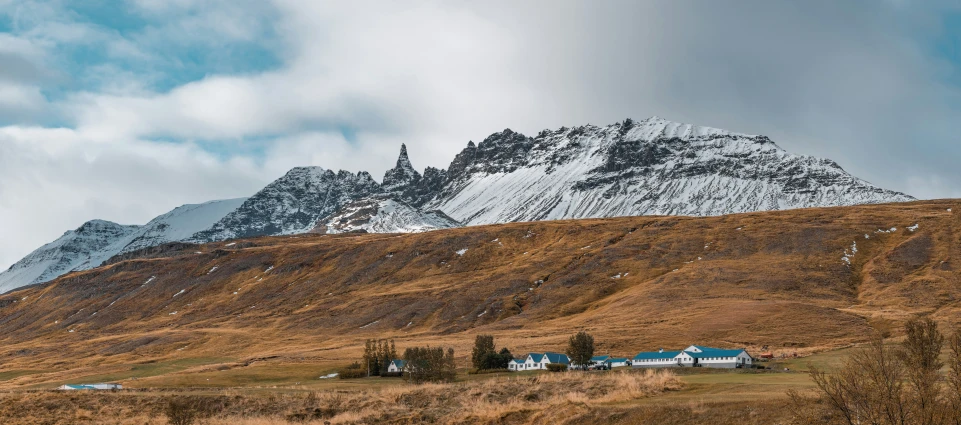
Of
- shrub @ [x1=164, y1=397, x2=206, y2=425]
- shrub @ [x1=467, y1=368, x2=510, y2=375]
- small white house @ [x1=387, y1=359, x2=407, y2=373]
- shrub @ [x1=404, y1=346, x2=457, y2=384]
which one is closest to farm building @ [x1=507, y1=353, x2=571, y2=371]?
shrub @ [x1=467, y1=368, x2=510, y2=375]

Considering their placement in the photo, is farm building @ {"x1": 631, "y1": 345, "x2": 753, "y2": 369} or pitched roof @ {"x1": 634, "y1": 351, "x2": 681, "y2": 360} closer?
farm building @ {"x1": 631, "y1": 345, "x2": 753, "y2": 369}

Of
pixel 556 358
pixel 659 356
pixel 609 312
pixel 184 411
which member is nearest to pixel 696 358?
pixel 659 356

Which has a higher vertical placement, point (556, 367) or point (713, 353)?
point (713, 353)

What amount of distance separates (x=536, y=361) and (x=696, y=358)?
2031 centimetres

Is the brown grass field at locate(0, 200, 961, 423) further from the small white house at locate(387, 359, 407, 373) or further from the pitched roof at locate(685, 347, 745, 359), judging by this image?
the small white house at locate(387, 359, 407, 373)

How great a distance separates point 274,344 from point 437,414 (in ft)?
406

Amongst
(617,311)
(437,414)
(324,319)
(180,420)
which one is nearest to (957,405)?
(437,414)

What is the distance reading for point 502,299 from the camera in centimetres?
17150

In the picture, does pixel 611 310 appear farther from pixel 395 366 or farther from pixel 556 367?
pixel 395 366

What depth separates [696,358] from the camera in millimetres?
91688

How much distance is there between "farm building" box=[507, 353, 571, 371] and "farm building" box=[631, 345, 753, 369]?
1017cm

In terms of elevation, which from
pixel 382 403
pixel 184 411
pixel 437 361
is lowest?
pixel 437 361

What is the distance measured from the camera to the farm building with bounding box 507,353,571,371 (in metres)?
98.4

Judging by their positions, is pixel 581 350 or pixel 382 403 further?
pixel 581 350
